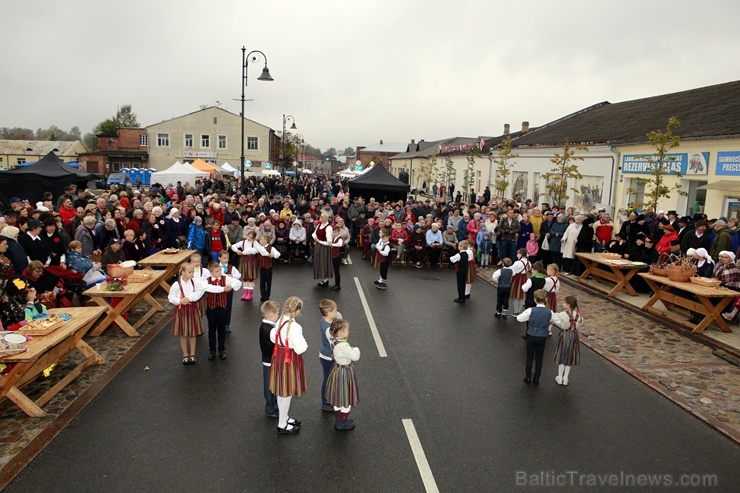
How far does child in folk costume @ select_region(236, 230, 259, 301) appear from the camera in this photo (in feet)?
38.4

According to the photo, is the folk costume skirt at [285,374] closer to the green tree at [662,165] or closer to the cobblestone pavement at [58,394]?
the cobblestone pavement at [58,394]

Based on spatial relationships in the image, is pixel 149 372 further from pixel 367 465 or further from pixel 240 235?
pixel 240 235

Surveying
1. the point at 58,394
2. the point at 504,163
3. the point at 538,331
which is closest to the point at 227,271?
the point at 58,394

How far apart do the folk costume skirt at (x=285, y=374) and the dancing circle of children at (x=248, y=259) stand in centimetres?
604

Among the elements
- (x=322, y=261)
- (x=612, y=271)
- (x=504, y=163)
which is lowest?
(x=612, y=271)

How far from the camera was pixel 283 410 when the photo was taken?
19.8ft

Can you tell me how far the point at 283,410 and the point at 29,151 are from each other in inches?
3391

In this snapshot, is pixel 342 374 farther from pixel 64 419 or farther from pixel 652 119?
pixel 652 119

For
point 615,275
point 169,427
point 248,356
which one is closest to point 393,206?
point 615,275

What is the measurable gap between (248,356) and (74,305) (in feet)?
11.3

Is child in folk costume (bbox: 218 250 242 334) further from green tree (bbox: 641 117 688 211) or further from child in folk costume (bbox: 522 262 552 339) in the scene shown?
green tree (bbox: 641 117 688 211)

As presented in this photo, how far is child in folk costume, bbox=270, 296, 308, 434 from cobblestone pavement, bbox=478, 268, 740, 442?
17.3 ft

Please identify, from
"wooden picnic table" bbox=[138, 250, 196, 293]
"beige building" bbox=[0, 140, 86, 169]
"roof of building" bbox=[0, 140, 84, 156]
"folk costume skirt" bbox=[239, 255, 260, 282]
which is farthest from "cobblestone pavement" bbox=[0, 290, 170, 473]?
"roof of building" bbox=[0, 140, 84, 156]

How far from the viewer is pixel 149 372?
7.86 metres
